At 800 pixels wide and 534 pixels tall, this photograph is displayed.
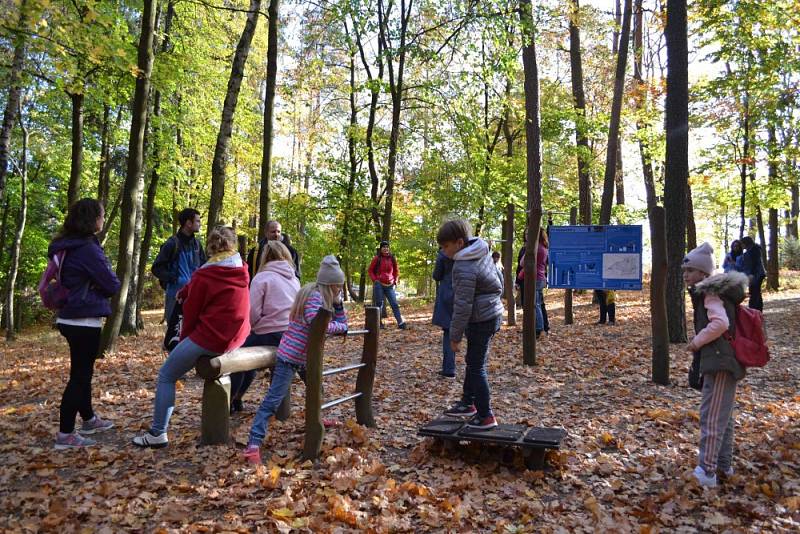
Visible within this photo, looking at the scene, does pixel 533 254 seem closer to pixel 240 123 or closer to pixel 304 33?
pixel 240 123

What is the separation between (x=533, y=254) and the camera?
30.1ft

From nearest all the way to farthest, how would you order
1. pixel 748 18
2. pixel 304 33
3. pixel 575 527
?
pixel 575 527
pixel 748 18
pixel 304 33

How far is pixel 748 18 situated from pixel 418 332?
10031 millimetres

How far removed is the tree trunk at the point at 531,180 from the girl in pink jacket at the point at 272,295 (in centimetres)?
448

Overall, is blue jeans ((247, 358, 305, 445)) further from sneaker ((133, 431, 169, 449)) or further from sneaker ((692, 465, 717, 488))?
sneaker ((692, 465, 717, 488))

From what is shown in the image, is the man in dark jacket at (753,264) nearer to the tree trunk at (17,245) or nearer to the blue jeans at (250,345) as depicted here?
the blue jeans at (250,345)

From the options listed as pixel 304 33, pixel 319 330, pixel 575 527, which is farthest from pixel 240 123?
pixel 575 527

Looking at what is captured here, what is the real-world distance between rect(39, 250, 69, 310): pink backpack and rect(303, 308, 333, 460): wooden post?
216cm

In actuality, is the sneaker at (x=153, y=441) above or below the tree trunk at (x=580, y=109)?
below

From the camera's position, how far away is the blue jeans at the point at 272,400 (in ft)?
15.6

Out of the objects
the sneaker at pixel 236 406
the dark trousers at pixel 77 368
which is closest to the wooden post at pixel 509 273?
the sneaker at pixel 236 406

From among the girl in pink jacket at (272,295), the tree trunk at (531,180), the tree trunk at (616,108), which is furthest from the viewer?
the tree trunk at (616,108)

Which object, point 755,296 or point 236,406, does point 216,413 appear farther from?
point 755,296

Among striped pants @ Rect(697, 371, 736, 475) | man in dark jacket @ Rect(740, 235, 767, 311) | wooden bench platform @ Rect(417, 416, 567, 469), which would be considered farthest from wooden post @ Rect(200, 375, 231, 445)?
man in dark jacket @ Rect(740, 235, 767, 311)
